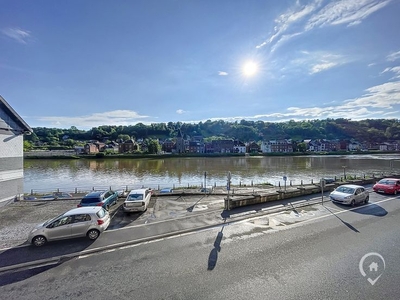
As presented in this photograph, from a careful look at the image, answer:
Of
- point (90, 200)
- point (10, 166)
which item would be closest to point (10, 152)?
point (10, 166)

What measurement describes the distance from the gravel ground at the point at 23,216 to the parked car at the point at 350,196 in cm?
1914

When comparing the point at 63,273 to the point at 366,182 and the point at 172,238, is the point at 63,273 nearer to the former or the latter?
the point at 172,238

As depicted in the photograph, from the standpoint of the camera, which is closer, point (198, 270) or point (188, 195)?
point (198, 270)

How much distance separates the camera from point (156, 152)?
104 metres

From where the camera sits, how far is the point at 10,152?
17297mm

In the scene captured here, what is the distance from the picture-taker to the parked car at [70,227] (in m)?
9.47

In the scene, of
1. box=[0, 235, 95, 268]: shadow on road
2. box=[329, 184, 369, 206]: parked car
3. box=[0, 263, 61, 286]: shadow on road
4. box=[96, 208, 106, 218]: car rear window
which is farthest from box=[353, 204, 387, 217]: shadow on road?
box=[0, 263, 61, 286]: shadow on road

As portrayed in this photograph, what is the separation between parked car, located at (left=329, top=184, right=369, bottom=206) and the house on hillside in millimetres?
24991

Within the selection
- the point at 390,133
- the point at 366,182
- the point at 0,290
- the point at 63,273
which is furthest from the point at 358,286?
the point at 390,133

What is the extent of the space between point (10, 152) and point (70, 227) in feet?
40.4

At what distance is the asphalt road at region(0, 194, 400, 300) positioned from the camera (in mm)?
6102

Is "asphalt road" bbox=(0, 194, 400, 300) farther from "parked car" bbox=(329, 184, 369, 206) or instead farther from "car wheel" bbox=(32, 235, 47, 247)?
"parked car" bbox=(329, 184, 369, 206)

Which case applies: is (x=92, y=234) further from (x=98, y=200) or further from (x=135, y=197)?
(x=98, y=200)

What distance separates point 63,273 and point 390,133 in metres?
211
